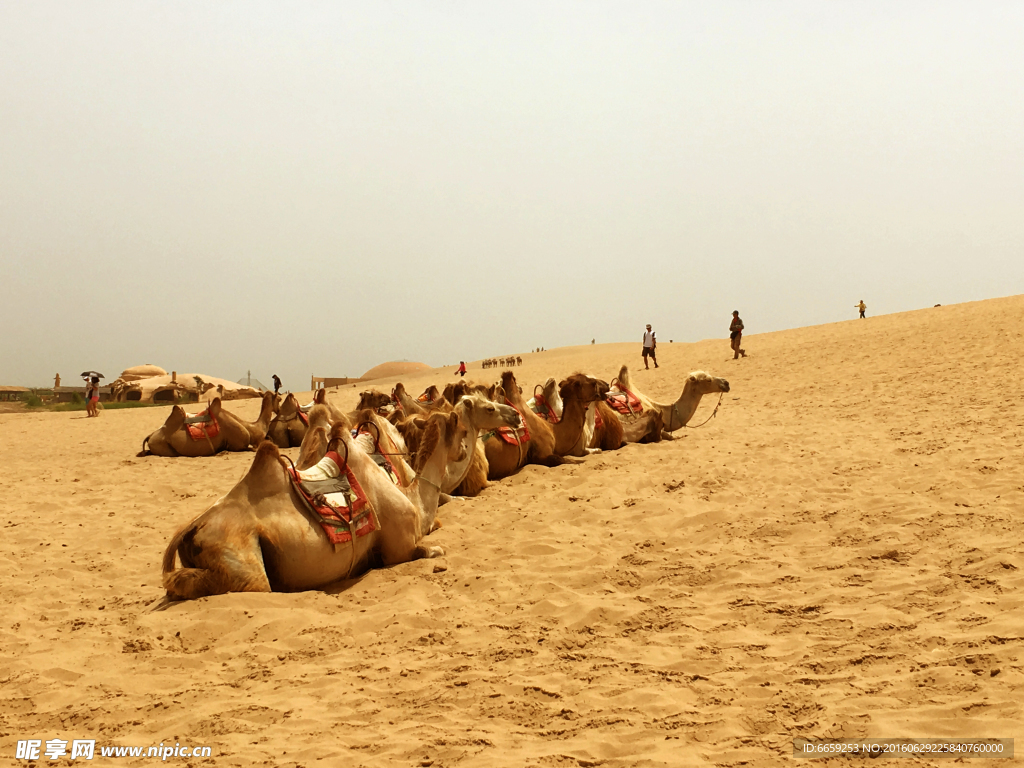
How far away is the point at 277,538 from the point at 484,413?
2905 millimetres

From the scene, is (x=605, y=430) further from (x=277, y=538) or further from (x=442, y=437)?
(x=277, y=538)

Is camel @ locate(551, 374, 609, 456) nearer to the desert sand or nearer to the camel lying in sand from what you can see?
the desert sand

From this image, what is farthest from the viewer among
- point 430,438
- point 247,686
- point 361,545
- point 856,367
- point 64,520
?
point 856,367

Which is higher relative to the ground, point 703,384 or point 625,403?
point 703,384

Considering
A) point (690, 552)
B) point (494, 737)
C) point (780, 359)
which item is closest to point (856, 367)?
point (780, 359)

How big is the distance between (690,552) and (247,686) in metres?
3.76

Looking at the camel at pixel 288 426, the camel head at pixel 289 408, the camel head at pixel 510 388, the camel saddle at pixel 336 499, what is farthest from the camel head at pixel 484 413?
the camel head at pixel 289 408

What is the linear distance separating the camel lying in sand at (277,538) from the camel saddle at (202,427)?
913 cm

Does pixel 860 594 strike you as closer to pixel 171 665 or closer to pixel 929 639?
pixel 929 639

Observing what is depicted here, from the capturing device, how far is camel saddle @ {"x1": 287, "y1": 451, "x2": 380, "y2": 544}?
6043 mm

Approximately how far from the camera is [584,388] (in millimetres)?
11758

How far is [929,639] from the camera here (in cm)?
453

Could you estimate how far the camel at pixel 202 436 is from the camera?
1485cm

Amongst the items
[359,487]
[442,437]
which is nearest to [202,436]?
[442,437]
